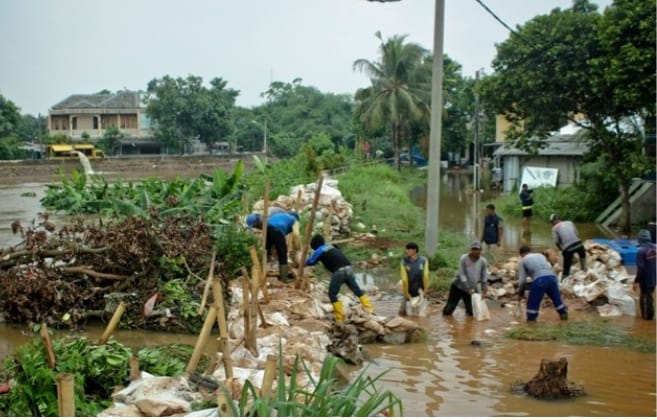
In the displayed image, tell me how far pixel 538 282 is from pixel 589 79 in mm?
11555

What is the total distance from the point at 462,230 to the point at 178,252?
13217mm

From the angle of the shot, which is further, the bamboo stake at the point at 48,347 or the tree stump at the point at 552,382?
the tree stump at the point at 552,382

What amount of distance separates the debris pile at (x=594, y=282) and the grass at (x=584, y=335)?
3.50ft

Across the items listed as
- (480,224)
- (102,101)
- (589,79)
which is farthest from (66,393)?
(102,101)

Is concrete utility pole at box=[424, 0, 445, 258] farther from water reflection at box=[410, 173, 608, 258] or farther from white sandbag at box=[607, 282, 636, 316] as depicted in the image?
white sandbag at box=[607, 282, 636, 316]

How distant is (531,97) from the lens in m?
21.4

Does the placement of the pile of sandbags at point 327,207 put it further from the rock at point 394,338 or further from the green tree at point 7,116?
the green tree at point 7,116

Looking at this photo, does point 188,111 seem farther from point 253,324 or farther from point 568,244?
point 253,324

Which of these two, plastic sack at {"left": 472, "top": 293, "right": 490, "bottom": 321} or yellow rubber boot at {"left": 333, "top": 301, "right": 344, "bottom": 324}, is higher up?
yellow rubber boot at {"left": 333, "top": 301, "right": 344, "bottom": 324}

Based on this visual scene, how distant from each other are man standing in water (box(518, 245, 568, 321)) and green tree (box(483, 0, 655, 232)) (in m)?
9.66

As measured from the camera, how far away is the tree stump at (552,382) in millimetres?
6805

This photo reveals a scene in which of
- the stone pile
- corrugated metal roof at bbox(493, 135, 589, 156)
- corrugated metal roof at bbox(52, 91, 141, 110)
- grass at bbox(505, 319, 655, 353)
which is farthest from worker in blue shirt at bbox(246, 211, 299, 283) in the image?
corrugated metal roof at bbox(52, 91, 141, 110)

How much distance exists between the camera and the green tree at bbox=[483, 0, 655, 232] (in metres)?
18.3

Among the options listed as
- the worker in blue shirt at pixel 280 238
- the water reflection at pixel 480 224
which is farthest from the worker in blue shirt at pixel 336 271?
the water reflection at pixel 480 224
